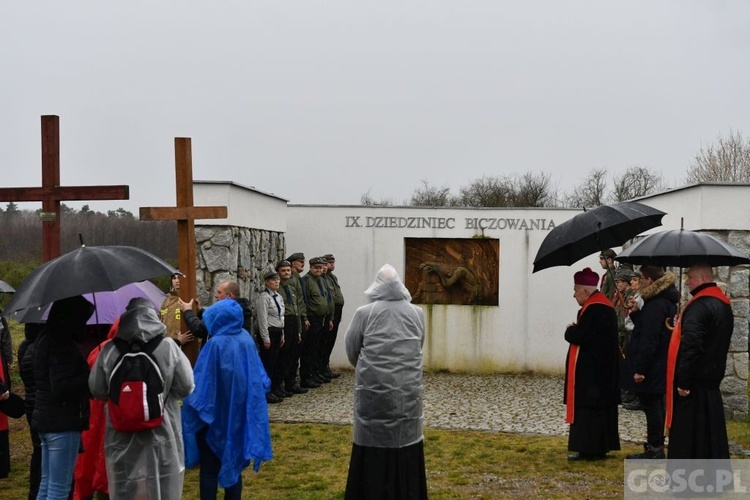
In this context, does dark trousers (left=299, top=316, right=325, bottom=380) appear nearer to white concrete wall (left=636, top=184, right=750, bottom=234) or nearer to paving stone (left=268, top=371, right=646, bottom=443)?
paving stone (left=268, top=371, right=646, bottom=443)

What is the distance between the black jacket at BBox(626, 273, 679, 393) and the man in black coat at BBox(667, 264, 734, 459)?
45.8 inches

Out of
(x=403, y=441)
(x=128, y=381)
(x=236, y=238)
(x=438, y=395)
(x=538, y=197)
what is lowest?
(x=438, y=395)

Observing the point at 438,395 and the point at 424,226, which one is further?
the point at 424,226

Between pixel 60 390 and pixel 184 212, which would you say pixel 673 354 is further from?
pixel 60 390

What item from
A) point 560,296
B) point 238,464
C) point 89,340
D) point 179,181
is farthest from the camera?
point 560,296

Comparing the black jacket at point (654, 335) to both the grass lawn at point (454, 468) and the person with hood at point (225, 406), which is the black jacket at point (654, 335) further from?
the person with hood at point (225, 406)

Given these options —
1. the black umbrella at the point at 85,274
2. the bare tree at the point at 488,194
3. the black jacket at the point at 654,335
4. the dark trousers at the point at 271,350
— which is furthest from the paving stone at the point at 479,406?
the bare tree at the point at 488,194

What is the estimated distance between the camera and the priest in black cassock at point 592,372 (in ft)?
24.8

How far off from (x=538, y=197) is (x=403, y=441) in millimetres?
30440

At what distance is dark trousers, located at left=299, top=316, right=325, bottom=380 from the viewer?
12414 millimetres

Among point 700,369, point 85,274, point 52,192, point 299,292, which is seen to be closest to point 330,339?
point 299,292

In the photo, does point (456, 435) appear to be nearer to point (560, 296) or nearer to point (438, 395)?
point (438, 395)

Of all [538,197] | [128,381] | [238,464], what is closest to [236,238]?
[238,464]

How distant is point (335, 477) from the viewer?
727cm
